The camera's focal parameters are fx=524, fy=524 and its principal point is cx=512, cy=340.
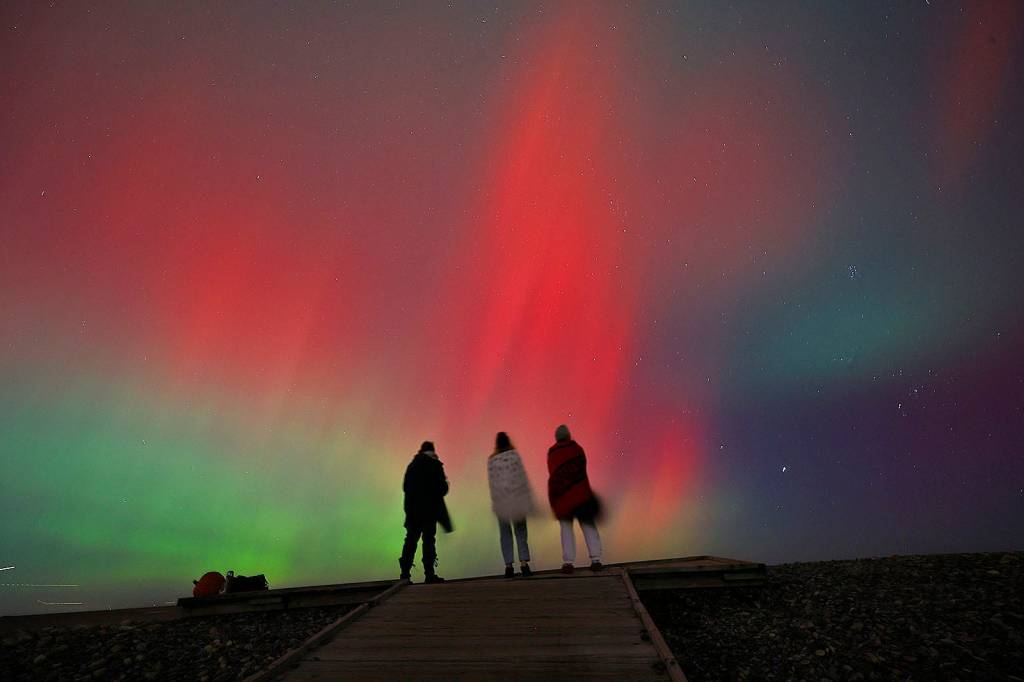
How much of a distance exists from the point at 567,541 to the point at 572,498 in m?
0.88

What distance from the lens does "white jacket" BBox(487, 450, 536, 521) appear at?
35.7 ft

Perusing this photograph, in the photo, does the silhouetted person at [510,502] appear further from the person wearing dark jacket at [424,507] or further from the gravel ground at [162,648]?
the gravel ground at [162,648]

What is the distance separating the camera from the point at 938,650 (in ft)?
23.8

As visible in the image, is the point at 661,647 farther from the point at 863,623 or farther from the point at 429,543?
the point at 429,543

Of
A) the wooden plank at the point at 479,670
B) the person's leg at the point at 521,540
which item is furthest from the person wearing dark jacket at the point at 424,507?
the wooden plank at the point at 479,670

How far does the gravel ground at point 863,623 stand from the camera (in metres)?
7.08

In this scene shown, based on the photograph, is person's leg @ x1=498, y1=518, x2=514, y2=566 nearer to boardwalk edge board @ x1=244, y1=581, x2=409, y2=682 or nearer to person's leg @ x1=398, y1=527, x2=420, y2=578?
person's leg @ x1=398, y1=527, x2=420, y2=578

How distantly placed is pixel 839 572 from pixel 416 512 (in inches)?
367

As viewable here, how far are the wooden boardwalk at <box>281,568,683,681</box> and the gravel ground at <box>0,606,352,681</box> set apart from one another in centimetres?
258

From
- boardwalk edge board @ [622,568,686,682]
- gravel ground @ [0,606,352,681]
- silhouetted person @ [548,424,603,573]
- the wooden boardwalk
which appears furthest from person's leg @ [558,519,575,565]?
gravel ground @ [0,606,352,681]

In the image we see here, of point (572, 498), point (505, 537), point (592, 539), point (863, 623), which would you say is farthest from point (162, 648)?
point (863, 623)

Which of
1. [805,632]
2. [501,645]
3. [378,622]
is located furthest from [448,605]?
[805,632]

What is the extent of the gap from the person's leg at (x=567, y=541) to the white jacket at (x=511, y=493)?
728mm

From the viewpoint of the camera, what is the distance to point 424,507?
1131cm
